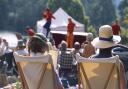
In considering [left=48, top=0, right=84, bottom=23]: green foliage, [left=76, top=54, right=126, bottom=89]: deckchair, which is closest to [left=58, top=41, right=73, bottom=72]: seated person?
[left=76, top=54, right=126, bottom=89]: deckchair

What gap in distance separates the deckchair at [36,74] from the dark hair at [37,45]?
19 centimetres

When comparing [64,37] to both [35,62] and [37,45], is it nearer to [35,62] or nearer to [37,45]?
[37,45]

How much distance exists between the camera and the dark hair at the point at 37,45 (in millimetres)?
7590

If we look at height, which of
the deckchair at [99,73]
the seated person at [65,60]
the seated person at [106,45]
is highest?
the seated person at [106,45]

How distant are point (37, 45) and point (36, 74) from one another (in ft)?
1.24

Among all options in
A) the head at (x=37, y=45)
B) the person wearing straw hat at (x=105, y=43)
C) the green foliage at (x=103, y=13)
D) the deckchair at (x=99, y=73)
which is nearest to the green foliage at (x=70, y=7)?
the green foliage at (x=103, y=13)

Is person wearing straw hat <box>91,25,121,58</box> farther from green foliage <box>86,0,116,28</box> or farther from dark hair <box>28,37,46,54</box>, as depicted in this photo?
green foliage <box>86,0,116,28</box>

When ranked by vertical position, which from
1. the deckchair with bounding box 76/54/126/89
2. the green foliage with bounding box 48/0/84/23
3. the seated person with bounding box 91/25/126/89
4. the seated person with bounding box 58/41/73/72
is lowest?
the seated person with bounding box 58/41/73/72

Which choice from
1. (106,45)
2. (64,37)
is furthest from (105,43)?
(64,37)

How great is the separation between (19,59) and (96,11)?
360ft

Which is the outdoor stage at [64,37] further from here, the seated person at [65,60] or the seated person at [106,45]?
the seated person at [106,45]

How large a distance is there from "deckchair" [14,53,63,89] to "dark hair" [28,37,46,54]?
0.62ft

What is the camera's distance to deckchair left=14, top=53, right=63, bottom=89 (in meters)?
7.51

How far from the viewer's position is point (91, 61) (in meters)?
7.14
